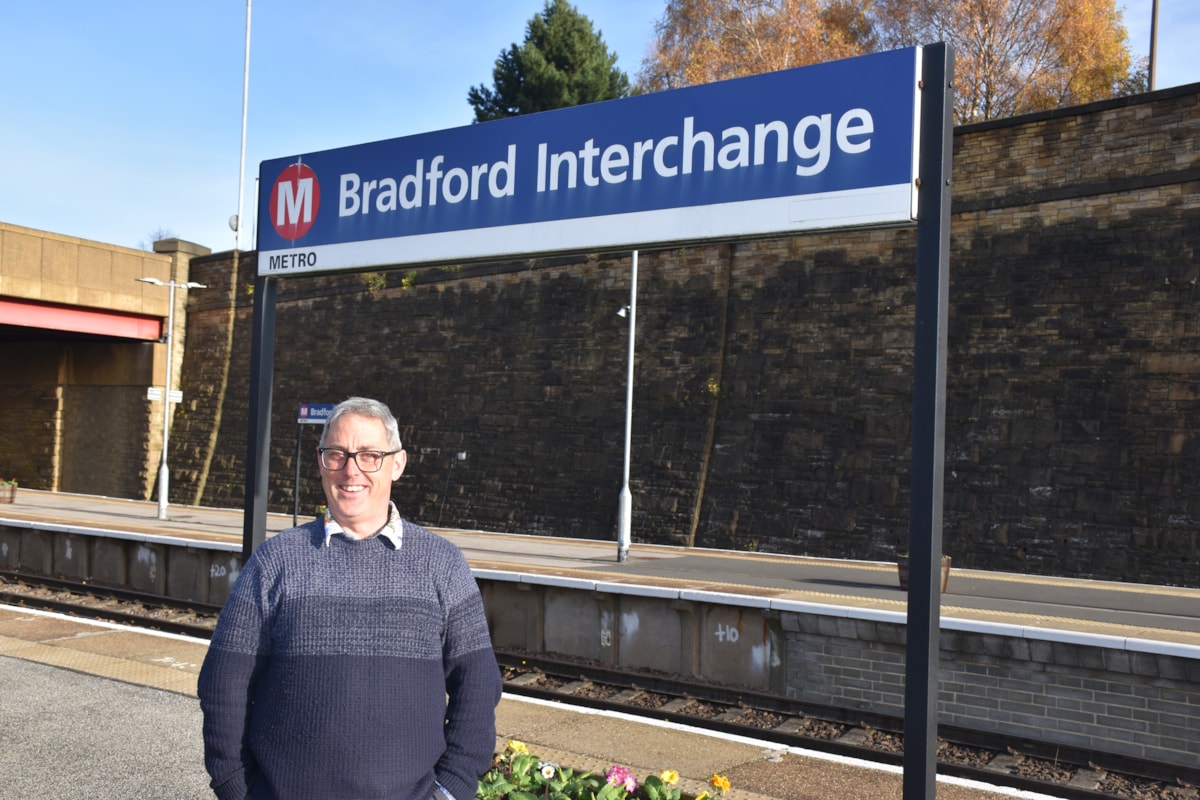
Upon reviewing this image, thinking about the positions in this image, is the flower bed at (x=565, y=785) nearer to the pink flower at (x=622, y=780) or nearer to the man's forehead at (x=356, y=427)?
the pink flower at (x=622, y=780)

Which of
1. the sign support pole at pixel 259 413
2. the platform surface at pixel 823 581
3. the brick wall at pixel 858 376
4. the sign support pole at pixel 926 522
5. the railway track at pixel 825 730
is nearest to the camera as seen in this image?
the sign support pole at pixel 926 522

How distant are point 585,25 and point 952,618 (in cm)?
4043

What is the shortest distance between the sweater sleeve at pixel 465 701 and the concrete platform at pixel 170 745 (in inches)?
106

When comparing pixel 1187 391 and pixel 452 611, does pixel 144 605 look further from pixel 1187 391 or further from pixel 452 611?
pixel 1187 391

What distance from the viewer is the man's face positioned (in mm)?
2670

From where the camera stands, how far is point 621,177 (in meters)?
5.34

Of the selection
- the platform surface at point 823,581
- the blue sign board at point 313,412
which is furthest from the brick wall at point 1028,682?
the blue sign board at point 313,412

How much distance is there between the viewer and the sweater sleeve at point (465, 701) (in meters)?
2.71

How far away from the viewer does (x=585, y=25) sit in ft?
148

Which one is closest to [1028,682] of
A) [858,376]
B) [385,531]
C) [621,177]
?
[621,177]

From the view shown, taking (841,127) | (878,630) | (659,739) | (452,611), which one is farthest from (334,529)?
(878,630)

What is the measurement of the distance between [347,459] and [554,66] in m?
43.7

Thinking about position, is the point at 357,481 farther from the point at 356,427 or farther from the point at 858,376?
the point at 858,376

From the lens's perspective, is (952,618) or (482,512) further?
(482,512)
